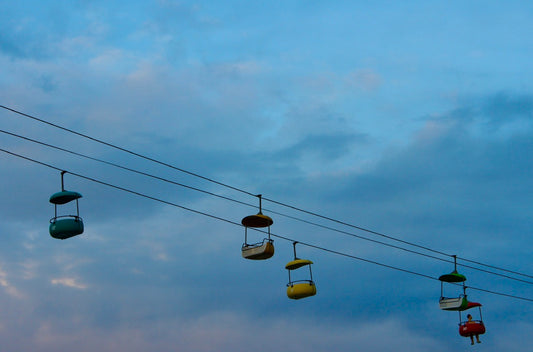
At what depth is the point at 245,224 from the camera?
91.9 ft

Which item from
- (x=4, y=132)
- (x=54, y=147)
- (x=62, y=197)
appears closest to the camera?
(x=4, y=132)

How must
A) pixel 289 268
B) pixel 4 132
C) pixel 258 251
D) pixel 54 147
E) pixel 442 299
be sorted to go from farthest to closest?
pixel 442 299
pixel 289 268
pixel 258 251
pixel 54 147
pixel 4 132

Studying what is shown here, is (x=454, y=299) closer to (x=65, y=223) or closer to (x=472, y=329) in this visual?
(x=472, y=329)

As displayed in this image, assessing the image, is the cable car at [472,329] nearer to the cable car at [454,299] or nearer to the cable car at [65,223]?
the cable car at [454,299]

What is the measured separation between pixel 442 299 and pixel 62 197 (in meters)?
14.7

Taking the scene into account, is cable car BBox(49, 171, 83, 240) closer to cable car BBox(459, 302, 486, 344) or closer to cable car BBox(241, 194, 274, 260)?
cable car BBox(241, 194, 274, 260)

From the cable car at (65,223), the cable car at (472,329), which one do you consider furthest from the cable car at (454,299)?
the cable car at (65,223)

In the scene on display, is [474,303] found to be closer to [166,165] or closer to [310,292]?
[310,292]

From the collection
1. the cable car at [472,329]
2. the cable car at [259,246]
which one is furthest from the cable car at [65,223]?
the cable car at [472,329]

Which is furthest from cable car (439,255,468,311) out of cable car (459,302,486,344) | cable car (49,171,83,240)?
cable car (49,171,83,240)

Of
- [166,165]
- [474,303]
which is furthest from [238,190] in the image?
[474,303]

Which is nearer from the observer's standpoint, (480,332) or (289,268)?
(289,268)

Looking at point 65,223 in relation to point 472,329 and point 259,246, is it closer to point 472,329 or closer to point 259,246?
point 259,246

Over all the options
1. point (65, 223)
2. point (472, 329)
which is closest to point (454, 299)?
point (472, 329)
